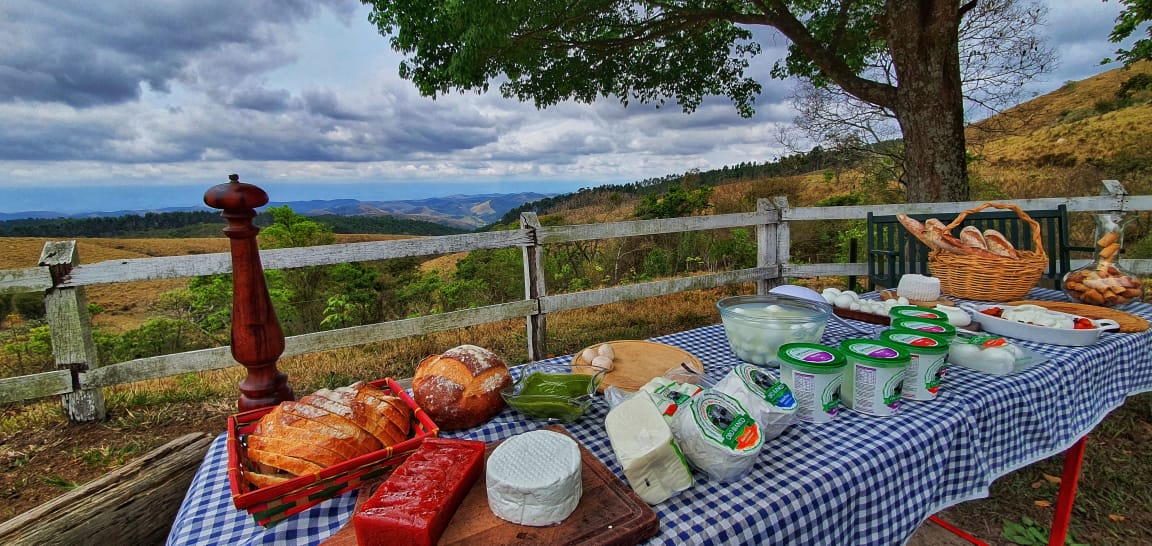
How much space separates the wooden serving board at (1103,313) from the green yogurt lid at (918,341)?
111cm

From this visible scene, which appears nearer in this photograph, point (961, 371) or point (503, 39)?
point (961, 371)

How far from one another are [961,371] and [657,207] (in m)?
7.91

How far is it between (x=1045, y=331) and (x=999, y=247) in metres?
0.77

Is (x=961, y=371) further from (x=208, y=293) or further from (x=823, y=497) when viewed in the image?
(x=208, y=293)

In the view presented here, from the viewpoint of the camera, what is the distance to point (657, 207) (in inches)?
362

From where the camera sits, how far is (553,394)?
1164 millimetres

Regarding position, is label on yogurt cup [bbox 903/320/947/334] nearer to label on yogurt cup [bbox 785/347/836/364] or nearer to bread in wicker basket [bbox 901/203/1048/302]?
label on yogurt cup [bbox 785/347/836/364]

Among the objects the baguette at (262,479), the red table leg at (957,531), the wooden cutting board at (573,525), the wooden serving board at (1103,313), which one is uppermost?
the baguette at (262,479)

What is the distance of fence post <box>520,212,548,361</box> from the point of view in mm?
3758

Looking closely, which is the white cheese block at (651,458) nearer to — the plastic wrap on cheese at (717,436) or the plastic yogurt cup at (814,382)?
the plastic wrap on cheese at (717,436)

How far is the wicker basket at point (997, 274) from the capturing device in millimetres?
2154

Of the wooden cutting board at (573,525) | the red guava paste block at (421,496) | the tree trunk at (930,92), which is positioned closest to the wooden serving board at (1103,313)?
the wooden cutting board at (573,525)

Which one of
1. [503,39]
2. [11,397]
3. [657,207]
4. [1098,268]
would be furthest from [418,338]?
[657,207]

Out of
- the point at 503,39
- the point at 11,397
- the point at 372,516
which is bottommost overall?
the point at 11,397
